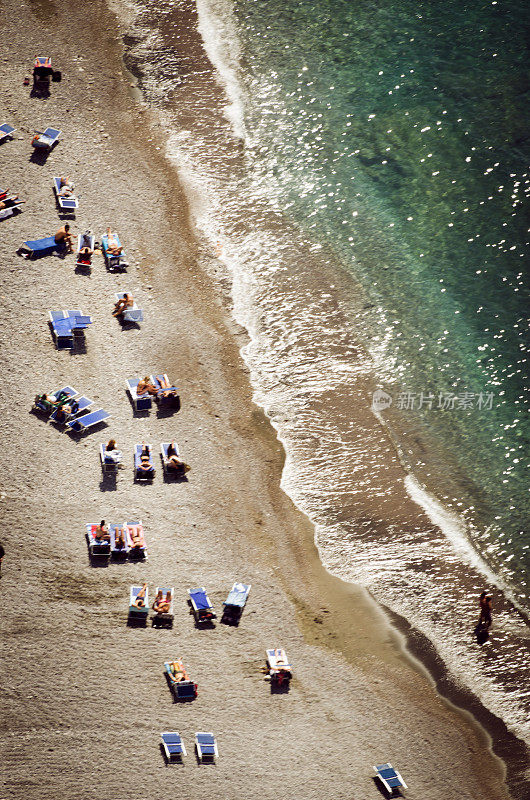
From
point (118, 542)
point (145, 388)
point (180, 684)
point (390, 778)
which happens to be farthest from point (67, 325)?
point (390, 778)

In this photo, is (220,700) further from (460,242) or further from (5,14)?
(5,14)

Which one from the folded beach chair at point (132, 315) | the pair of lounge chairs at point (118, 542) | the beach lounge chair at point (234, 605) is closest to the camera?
the beach lounge chair at point (234, 605)

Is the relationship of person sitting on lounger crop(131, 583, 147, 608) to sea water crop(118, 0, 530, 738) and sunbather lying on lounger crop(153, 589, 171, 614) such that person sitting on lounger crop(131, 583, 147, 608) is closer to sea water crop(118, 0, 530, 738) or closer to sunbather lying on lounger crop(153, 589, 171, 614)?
sunbather lying on lounger crop(153, 589, 171, 614)

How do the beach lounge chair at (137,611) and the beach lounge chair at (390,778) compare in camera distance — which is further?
the beach lounge chair at (137,611)

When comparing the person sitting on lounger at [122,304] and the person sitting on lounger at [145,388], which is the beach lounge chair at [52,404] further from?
the person sitting on lounger at [122,304]

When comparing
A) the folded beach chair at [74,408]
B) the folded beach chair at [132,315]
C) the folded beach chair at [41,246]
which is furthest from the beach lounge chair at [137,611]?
the folded beach chair at [41,246]

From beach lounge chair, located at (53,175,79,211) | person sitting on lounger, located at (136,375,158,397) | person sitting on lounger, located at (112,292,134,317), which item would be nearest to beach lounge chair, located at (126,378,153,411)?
person sitting on lounger, located at (136,375,158,397)

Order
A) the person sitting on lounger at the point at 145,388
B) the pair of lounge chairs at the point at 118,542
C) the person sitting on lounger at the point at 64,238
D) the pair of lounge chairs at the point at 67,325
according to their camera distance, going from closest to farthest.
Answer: the pair of lounge chairs at the point at 118,542
the person sitting on lounger at the point at 145,388
the pair of lounge chairs at the point at 67,325
the person sitting on lounger at the point at 64,238

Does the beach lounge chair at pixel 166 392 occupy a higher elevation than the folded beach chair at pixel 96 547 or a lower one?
Result: higher
